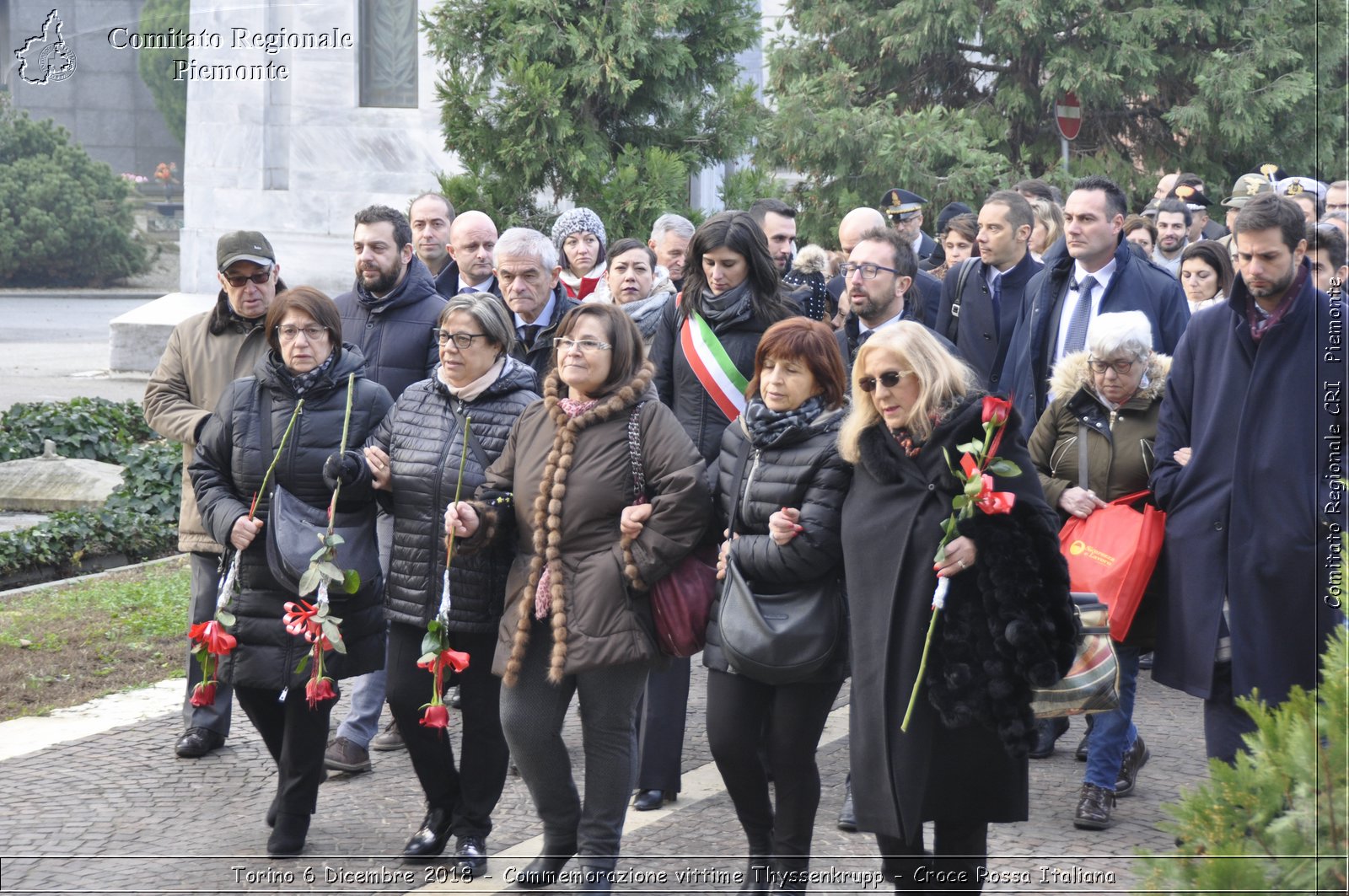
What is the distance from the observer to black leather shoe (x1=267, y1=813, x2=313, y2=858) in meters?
5.31

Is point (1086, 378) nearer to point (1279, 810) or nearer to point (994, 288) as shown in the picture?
point (994, 288)

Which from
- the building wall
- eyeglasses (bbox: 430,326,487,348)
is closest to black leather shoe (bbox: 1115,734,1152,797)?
eyeglasses (bbox: 430,326,487,348)

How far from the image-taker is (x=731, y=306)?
19.9 ft

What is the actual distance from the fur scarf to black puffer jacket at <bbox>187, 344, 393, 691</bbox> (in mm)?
738

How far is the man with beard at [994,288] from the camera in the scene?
776cm

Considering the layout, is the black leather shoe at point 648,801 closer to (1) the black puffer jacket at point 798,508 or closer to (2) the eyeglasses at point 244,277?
(1) the black puffer jacket at point 798,508

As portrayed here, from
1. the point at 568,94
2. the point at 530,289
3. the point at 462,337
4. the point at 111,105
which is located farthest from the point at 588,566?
the point at 111,105

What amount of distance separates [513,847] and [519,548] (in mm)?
1177

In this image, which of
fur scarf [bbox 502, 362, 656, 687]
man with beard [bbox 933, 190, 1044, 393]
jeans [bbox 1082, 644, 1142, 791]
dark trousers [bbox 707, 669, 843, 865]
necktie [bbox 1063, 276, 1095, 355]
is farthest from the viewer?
man with beard [bbox 933, 190, 1044, 393]

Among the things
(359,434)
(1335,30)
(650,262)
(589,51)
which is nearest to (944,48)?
(1335,30)

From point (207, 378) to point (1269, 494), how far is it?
4.28 meters

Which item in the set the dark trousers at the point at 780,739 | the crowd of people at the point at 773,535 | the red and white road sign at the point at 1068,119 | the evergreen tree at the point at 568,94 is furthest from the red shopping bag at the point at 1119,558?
the red and white road sign at the point at 1068,119

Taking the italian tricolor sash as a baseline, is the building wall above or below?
above

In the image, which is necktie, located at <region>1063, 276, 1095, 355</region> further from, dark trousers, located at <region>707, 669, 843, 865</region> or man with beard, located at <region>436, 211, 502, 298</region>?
dark trousers, located at <region>707, 669, 843, 865</region>
